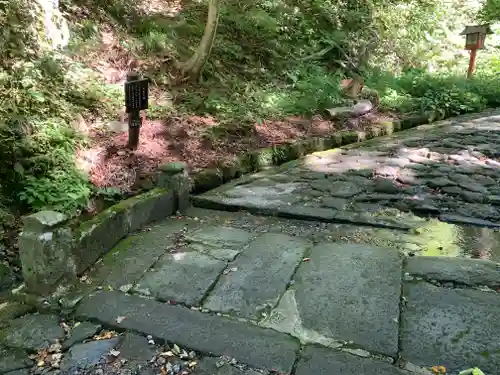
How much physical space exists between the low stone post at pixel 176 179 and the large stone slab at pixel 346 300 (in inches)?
68.2

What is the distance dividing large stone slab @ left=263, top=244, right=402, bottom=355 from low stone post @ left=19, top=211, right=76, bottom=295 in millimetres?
1534

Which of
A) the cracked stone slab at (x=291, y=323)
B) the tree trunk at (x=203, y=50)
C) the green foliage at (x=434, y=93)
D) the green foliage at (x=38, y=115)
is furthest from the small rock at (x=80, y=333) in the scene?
the green foliage at (x=434, y=93)

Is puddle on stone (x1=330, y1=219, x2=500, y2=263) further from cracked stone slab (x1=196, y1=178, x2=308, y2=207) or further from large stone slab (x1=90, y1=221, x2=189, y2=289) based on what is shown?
large stone slab (x1=90, y1=221, x2=189, y2=289)

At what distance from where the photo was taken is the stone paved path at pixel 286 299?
2453 mm

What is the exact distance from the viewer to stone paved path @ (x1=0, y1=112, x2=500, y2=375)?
2453mm

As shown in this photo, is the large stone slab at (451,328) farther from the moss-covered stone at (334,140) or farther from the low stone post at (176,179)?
the moss-covered stone at (334,140)

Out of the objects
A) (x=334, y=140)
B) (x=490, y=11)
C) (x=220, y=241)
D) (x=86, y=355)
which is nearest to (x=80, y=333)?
(x=86, y=355)

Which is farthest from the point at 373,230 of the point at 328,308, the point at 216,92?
the point at 216,92

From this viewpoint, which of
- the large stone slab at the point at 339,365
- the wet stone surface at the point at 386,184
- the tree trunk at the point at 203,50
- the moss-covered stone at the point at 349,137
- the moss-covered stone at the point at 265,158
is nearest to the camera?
the large stone slab at the point at 339,365

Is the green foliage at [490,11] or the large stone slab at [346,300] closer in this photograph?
the large stone slab at [346,300]

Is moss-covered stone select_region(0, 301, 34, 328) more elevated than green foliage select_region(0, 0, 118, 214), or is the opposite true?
green foliage select_region(0, 0, 118, 214)

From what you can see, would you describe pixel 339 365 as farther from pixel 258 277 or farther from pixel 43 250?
pixel 43 250

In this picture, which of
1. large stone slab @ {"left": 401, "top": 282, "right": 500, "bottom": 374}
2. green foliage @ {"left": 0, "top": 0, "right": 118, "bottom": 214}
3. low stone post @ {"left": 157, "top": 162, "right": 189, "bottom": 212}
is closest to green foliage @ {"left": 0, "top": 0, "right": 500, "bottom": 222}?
green foliage @ {"left": 0, "top": 0, "right": 118, "bottom": 214}

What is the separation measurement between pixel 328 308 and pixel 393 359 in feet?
1.78
